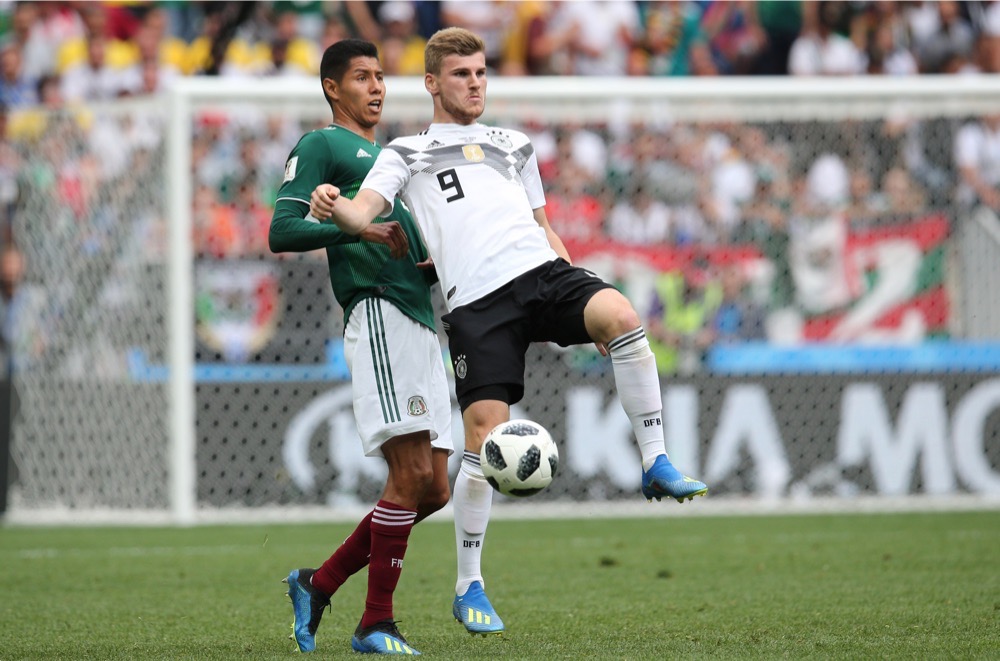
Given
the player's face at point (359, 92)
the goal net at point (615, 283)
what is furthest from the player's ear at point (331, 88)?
the goal net at point (615, 283)

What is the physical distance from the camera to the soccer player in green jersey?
5.04 metres

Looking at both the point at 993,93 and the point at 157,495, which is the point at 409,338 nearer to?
the point at 157,495

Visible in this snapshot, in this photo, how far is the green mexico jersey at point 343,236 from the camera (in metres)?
5.05

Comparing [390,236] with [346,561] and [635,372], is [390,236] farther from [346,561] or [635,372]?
[346,561]

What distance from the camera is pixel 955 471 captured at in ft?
36.1

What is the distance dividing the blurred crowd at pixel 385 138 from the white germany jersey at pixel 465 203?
585cm

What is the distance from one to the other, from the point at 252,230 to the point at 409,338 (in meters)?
6.18

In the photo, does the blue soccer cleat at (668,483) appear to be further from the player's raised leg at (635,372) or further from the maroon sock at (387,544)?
the maroon sock at (387,544)

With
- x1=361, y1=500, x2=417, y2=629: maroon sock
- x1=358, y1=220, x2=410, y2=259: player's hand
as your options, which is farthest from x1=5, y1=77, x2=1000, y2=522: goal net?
x1=358, y1=220, x2=410, y2=259: player's hand

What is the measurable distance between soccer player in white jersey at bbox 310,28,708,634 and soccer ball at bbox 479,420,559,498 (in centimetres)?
26

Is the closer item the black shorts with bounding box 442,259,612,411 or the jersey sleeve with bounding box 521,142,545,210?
the black shorts with bounding box 442,259,612,411

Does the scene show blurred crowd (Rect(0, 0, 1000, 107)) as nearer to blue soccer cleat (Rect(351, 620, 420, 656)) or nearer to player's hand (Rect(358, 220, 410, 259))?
player's hand (Rect(358, 220, 410, 259))

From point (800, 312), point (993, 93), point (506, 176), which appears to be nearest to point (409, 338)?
point (506, 176)

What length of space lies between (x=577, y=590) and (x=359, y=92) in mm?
2676
